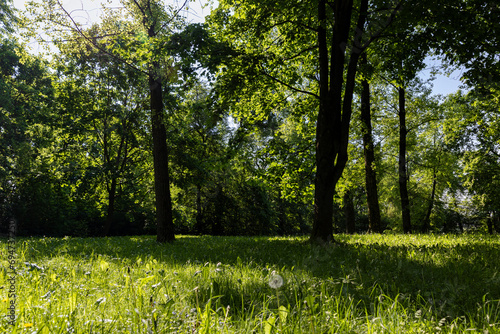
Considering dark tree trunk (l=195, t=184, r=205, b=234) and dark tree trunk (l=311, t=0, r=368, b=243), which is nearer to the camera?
dark tree trunk (l=311, t=0, r=368, b=243)

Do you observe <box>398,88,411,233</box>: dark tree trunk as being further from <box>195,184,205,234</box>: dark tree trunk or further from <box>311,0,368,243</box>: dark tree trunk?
<box>195,184,205,234</box>: dark tree trunk

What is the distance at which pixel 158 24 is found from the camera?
1477 cm

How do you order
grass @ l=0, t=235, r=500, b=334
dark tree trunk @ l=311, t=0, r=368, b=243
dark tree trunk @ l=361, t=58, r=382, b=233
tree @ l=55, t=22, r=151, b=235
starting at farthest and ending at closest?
tree @ l=55, t=22, r=151, b=235
dark tree trunk @ l=361, t=58, r=382, b=233
dark tree trunk @ l=311, t=0, r=368, b=243
grass @ l=0, t=235, r=500, b=334

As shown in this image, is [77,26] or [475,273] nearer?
[475,273]

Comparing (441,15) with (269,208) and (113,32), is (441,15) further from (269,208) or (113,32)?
(269,208)

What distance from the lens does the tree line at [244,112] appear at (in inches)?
378

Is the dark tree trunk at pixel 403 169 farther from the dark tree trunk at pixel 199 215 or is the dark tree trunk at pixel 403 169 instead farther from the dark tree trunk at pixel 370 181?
the dark tree trunk at pixel 199 215

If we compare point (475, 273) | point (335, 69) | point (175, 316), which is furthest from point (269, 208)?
point (175, 316)

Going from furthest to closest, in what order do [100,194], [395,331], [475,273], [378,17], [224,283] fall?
[100,194], [378,17], [475,273], [224,283], [395,331]

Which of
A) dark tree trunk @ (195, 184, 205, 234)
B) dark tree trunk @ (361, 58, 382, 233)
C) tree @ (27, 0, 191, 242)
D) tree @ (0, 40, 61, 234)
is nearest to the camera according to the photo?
tree @ (27, 0, 191, 242)

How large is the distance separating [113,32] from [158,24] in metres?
2.29

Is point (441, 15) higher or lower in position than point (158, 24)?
lower

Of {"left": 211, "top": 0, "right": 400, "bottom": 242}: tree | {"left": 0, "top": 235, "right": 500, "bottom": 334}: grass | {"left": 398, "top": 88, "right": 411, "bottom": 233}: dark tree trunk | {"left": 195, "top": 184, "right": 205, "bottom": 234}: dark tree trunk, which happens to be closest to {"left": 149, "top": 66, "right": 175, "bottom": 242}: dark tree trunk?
{"left": 211, "top": 0, "right": 400, "bottom": 242}: tree

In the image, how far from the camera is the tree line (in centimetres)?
960
